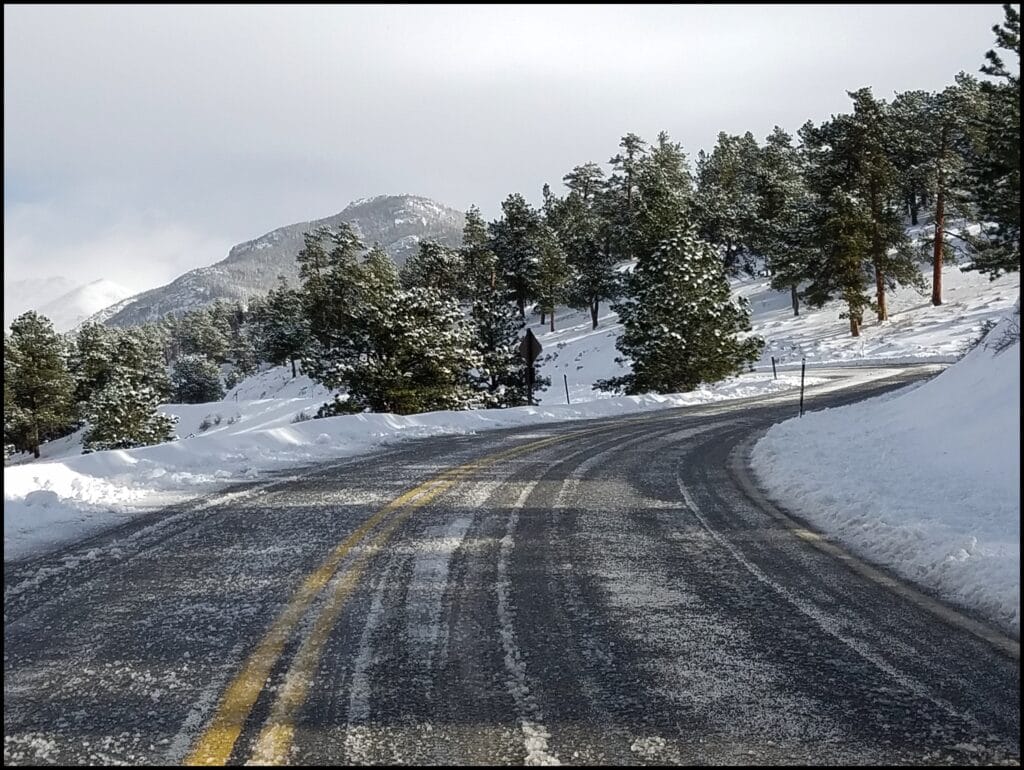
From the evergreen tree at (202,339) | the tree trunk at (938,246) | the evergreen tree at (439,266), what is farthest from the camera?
the evergreen tree at (202,339)

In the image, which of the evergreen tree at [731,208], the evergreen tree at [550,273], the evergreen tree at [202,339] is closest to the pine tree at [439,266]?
the evergreen tree at [550,273]

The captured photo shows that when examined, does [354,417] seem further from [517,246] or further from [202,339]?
[202,339]

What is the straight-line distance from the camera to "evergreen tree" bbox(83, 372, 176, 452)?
35.2 metres

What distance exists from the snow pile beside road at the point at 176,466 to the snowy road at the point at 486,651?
123 centimetres

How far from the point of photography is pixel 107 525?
7047 mm

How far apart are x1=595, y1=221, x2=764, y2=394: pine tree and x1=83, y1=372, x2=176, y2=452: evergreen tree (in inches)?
1021

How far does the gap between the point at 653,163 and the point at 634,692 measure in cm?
7226

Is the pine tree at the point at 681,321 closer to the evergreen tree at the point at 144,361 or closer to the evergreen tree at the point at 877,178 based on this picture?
the evergreen tree at the point at 877,178

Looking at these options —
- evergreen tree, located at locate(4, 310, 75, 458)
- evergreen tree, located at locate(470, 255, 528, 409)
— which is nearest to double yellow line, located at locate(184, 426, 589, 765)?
evergreen tree, located at locate(470, 255, 528, 409)

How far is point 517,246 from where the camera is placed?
58.7 m

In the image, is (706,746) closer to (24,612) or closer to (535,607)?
(535,607)

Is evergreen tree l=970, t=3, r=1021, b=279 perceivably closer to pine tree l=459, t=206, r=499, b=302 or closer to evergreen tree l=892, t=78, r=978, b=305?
evergreen tree l=892, t=78, r=978, b=305

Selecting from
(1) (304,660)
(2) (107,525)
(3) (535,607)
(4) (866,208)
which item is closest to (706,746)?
(3) (535,607)

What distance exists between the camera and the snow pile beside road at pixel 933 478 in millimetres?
5008
